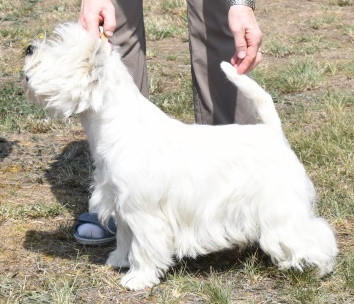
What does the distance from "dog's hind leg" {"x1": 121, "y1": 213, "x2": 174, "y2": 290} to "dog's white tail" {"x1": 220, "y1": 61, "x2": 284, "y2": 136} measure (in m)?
0.60

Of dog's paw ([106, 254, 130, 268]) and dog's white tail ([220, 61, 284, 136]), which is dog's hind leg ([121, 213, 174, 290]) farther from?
dog's white tail ([220, 61, 284, 136])

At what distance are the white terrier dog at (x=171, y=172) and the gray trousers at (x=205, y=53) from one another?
702mm

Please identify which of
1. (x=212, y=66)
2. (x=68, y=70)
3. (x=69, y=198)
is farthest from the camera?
(x=69, y=198)

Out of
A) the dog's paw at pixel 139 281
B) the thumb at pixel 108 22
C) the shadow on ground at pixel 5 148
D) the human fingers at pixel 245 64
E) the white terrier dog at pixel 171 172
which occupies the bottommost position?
the shadow on ground at pixel 5 148

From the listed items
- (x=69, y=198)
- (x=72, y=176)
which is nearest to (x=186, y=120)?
(x=72, y=176)

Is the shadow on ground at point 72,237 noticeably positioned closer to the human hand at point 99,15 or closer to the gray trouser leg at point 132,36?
the gray trouser leg at point 132,36

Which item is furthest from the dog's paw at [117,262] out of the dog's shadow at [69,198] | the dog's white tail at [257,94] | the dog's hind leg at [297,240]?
the dog's white tail at [257,94]

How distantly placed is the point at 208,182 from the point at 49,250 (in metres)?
0.94

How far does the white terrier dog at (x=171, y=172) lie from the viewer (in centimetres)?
281

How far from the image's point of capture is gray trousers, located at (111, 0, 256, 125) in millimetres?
3600

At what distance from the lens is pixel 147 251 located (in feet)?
9.59

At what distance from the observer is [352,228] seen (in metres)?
3.51

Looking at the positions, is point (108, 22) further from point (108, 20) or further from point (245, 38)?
point (245, 38)

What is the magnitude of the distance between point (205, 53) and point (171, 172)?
1104 millimetres
